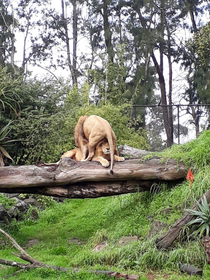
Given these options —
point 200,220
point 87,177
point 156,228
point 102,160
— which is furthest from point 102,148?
point 200,220

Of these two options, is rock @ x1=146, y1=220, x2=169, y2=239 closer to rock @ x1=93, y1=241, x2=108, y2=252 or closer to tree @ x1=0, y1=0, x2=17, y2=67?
rock @ x1=93, y1=241, x2=108, y2=252

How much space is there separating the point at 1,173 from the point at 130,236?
8.17 feet

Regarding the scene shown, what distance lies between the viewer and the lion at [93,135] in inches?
234

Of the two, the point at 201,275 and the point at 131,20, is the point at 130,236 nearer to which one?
the point at 201,275

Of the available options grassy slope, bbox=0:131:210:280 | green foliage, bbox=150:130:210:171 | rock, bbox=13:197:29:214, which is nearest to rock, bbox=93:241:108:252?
grassy slope, bbox=0:131:210:280

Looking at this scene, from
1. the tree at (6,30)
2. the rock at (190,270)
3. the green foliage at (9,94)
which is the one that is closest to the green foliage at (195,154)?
the rock at (190,270)

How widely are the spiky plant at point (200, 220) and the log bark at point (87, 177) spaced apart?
1.40 m

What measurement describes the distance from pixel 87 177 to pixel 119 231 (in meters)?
1.03

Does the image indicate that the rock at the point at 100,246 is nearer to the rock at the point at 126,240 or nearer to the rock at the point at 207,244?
the rock at the point at 126,240

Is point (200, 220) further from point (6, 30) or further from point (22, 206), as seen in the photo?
point (6, 30)

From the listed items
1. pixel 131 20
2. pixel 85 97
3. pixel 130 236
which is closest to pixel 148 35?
pixel 131 20

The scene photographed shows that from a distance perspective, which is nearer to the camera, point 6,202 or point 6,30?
point 6,202

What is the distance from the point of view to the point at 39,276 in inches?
157

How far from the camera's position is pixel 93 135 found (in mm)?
6031
